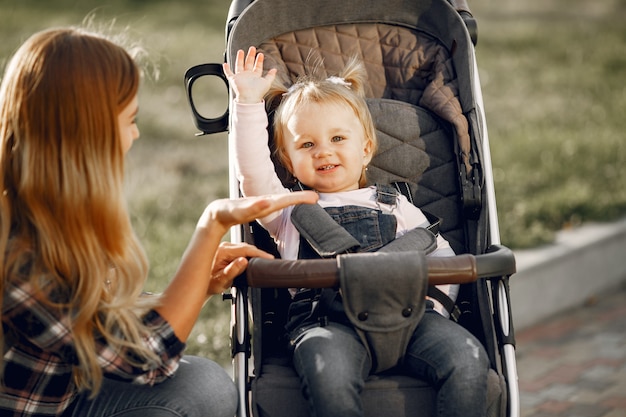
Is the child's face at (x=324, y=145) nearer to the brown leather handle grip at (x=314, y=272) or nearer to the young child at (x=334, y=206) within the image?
the young child at (x=334, y=206)

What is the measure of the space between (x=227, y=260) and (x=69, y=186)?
0.57 metres

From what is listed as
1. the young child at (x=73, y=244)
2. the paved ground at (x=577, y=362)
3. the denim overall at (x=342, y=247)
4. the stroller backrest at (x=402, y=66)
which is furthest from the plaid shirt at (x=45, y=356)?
the paved ground at (x=577, y=362)

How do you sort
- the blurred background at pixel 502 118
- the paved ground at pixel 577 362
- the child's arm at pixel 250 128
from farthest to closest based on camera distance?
the blurred background at pixel 502 118, the paved ground at pixel 577 362, the child's arm at pixel 250 128

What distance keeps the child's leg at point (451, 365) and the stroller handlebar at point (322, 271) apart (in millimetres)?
234

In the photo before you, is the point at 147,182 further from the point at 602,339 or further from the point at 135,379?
the point at 135,379

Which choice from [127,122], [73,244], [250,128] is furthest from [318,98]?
[73,244]

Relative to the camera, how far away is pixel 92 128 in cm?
211

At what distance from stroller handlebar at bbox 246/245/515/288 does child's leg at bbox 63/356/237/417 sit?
333 millimetres

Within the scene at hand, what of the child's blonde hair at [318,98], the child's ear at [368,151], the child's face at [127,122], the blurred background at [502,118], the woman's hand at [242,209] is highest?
the child's face at [127,122]

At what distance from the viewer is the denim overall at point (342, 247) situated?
2539 mm

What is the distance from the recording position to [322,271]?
223 cm

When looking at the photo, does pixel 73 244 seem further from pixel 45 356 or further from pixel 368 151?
pixel 368 151

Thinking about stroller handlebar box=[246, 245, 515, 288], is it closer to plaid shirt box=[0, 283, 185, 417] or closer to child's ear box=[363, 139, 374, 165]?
plaid shirt box=[0, 283, 185, 417]

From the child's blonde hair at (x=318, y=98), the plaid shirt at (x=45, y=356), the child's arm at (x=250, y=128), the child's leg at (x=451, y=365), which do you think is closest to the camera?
the plaid shirt at (x=45, y=356)
